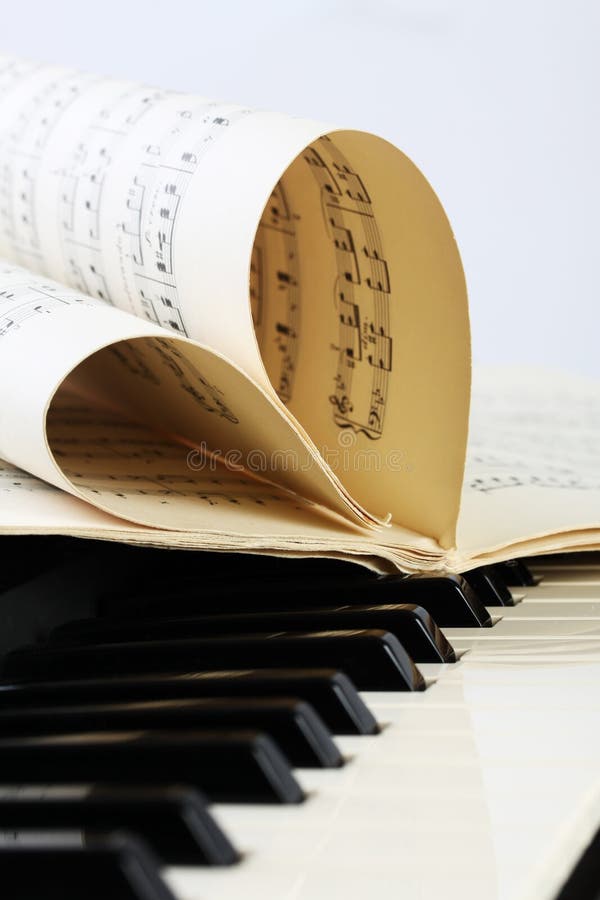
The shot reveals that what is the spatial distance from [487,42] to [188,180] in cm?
216

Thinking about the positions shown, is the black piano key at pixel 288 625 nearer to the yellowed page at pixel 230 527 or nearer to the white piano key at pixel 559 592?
the yellowed page at pixel 230 527

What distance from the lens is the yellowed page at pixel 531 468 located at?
2.44 feet

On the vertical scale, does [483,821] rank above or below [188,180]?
below

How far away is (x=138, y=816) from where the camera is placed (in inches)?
15.4

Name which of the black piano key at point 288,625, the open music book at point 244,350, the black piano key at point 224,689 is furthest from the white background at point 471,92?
the black piano key at point 224,689

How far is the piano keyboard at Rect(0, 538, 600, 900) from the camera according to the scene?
0.37m

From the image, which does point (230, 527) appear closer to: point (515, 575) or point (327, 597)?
point (327, 597)

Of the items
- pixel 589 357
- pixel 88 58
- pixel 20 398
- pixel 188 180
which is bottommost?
pixel 589 357

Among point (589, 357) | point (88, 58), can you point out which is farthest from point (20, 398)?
point (88, 58)

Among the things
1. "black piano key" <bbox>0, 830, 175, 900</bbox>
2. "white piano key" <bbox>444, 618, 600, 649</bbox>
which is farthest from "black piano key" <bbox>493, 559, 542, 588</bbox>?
"black piano key" <bbox>0, 830, 175, 900</bbox>

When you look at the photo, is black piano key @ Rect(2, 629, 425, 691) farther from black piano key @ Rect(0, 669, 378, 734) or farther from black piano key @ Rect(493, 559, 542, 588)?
black piano key @ Rect(493, 559, 542, 588)

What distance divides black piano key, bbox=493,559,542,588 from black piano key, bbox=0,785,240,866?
0.46 metres

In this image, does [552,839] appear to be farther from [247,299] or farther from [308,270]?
[308,270]

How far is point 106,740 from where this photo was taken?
46 cm
